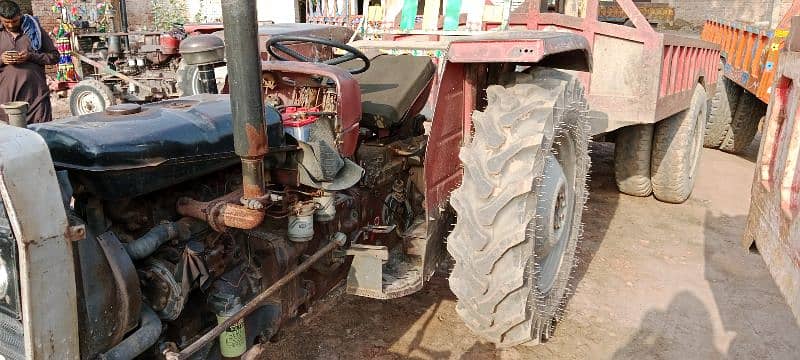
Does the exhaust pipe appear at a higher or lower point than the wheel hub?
higher

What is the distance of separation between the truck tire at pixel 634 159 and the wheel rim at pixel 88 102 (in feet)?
19.0

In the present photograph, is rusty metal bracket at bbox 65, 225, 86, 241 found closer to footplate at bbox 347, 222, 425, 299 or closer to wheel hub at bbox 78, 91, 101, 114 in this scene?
footplate at bbox 347, 222, 425, 299

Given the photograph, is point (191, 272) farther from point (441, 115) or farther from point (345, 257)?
point (441, 115)

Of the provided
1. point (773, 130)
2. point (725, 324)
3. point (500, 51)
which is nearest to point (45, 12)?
point (500, 51)

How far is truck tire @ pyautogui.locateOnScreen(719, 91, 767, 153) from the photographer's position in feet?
24.3

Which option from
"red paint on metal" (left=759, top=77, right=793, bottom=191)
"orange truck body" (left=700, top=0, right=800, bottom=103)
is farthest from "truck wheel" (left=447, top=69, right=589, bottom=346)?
"orange truck body" (left=700, top=0, right=800, bottom=103)

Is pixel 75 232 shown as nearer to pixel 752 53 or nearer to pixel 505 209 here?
pixel 505 209

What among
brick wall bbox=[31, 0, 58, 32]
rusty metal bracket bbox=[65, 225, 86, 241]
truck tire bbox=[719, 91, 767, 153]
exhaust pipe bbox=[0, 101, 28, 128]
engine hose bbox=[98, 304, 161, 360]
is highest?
brick wall bbox=[31, 0, 58, 32]

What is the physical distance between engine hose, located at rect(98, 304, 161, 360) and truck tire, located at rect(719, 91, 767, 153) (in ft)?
24.9

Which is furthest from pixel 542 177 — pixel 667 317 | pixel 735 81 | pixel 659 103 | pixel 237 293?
pixel 735 81

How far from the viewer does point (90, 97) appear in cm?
718

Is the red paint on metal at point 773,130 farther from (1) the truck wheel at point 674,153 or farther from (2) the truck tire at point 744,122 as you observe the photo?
(2) the truck tire at point 744,122

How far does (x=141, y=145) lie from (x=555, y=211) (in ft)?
6.68

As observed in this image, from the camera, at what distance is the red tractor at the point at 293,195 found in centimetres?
149
